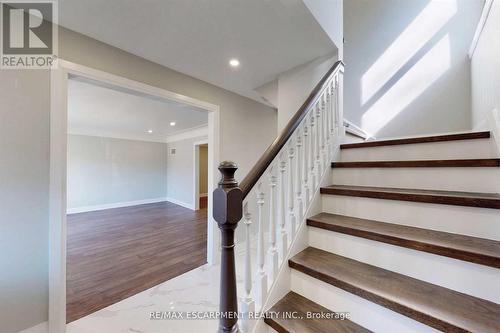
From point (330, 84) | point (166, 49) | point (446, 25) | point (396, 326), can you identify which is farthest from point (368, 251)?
point (446, 25)

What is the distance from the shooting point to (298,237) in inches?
50.6

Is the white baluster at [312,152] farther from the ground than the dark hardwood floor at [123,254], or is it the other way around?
the white baluster at [312,152]

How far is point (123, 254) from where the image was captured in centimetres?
286

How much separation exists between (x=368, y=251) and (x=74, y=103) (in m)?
4.62

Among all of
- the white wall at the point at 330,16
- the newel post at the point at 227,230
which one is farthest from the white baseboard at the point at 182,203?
the newel post at the point at 227,230

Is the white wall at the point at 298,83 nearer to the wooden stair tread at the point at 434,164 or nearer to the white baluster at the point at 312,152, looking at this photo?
the white baluster at the point at 312,152

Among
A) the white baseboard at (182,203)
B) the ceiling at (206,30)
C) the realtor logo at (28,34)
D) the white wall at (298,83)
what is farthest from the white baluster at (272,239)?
the white baseboard at (182,203)

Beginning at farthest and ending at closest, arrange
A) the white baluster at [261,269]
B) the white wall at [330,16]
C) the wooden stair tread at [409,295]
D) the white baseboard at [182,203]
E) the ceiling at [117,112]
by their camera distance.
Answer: the white baseboard at [182,203] → the ceiling at [117,112] → the white wall at [330,16] → the white baluster at [261,269] → the wooden stair tread at [409,295]

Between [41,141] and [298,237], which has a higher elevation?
[41,141]

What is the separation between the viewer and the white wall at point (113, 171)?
5.45m

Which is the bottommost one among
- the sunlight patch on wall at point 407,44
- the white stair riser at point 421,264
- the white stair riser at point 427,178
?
the white stair riser at point 421,264

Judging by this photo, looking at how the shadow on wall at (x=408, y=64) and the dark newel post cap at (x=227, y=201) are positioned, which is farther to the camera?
the shadow on wall at (x=408, y=64)

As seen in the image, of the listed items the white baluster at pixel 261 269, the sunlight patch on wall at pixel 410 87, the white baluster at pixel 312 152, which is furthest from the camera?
the sunlight patch on wall at pixel 410 87

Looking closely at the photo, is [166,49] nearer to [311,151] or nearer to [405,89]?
[311,151]
